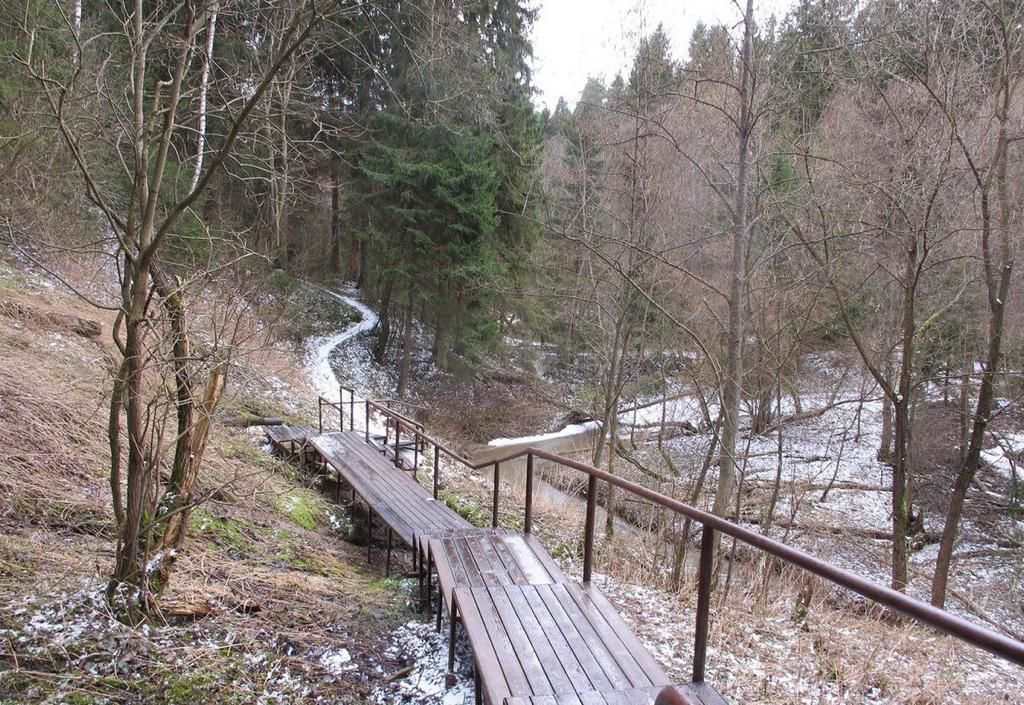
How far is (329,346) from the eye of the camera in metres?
20.2

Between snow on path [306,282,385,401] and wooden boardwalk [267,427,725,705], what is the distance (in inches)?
419

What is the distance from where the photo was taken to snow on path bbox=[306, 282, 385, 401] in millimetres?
17438

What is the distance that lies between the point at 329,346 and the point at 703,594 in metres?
19.1

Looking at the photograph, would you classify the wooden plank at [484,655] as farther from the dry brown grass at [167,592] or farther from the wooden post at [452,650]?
the dry brown grass at [167,592]

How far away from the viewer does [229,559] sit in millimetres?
4695

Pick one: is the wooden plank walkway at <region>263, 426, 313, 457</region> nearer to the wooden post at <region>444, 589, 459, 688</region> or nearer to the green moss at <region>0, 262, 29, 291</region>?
the green moss at <region>0, 262, 29, 291</region>

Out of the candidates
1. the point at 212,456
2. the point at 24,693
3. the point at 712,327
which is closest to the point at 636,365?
the point at 712,327

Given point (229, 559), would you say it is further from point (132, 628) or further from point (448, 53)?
point (448, 53)

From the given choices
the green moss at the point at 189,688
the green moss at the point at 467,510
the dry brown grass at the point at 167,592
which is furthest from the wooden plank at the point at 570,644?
the green moss at the point at 467,510

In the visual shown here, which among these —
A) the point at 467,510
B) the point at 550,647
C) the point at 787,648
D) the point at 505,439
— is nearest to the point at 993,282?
the point at 787,648

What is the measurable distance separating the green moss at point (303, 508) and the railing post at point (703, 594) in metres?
5.19

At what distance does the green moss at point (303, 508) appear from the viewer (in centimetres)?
683

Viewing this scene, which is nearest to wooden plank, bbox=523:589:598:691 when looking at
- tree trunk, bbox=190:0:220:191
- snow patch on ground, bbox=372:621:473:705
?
snow patch on ground, bbox=372:621:473:705

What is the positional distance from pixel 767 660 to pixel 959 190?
7436 millimetres
